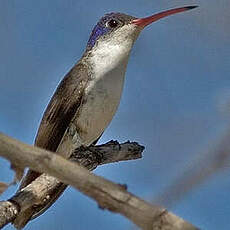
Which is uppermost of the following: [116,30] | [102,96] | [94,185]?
[116,30]

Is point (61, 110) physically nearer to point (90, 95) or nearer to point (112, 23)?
point (90, 95)

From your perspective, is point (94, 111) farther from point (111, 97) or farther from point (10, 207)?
point (10, 207)

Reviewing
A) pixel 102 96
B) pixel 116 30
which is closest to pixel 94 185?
pixel 102 96

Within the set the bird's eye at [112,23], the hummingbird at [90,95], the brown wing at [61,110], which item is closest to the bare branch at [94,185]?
the hummingbird at [90,95]

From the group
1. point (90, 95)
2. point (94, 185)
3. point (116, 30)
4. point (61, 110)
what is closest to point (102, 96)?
point (90, 95)

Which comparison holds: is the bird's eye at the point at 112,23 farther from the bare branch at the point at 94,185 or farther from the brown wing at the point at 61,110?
the bare branch at the point at 94,185

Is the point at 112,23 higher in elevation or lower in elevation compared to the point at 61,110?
higher

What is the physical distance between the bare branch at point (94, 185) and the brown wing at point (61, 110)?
333 centimetres

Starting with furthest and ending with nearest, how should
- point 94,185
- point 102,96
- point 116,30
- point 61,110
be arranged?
point 116,30
point 61,110
point 102,96
point 94,185

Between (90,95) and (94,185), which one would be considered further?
(90,95)

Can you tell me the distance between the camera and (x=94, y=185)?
861 millimetres

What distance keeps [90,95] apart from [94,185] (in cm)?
325

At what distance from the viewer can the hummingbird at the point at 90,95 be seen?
405cm

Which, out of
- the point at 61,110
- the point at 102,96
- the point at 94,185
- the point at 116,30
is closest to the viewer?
the point at 94,185
